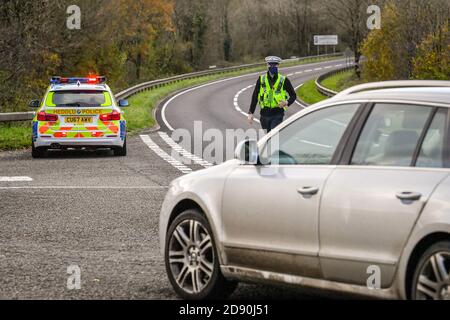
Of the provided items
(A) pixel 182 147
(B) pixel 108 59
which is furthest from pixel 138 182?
(B) pixel 108 59

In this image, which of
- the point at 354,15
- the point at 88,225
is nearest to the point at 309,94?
the point at 354,15

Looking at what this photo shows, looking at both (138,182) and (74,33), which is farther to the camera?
(74,33)

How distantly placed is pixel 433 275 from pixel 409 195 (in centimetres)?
44

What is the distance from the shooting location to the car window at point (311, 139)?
6.60 meters

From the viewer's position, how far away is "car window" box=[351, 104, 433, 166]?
609 cm

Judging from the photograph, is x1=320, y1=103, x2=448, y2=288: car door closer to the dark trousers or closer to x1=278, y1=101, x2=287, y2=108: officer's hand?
x1=278, y1=101, x2=287, y2=108: officer's hand

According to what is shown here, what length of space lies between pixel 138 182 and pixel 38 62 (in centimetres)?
3981

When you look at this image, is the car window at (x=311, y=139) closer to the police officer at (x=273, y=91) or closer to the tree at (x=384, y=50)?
the police officer at (x=273, y=91)

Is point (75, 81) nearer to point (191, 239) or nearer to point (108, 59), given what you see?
point (191, 239)

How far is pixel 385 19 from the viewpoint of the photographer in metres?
55.3

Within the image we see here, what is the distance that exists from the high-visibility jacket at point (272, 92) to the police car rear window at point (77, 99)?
244 inches
